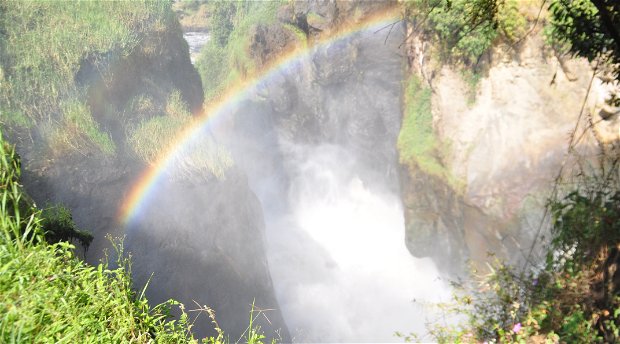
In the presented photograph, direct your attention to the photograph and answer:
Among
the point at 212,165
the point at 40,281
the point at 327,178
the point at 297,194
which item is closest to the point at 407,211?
the point at 212,165

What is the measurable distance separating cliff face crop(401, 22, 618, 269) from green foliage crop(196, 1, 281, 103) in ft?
45.6

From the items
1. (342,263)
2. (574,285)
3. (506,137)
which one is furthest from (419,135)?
(574,285)

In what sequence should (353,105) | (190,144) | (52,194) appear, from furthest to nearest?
(353,105)
(190,144)
(52,194)

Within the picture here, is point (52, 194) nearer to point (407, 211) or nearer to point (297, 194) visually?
point (407, 211)

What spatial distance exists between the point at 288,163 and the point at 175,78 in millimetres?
11415

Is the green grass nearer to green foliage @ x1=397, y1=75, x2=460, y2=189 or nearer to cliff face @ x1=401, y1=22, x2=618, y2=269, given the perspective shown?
cliff face @ x1=401, y1=22, x2=618, y2=269

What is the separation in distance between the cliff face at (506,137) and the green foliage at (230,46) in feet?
45.6

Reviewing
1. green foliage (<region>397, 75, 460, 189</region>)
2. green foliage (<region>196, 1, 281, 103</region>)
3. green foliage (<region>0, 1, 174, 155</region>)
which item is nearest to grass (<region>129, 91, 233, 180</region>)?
green foliage (<region>0, 1, 174, 155</region>)

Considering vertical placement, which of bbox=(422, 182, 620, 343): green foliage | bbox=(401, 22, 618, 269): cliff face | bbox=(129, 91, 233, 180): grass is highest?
bbox=(401, 22, 618, 269): cliff face

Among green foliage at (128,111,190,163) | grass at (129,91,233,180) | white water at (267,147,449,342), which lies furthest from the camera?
white water at (267,147,449,342)

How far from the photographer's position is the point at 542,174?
983 centimetres

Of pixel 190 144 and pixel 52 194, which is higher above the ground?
pixel 190 144

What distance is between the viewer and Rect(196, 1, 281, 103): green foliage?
79.5ft

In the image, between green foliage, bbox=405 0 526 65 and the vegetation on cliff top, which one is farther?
green foliage, bbox=405 0 526 65
